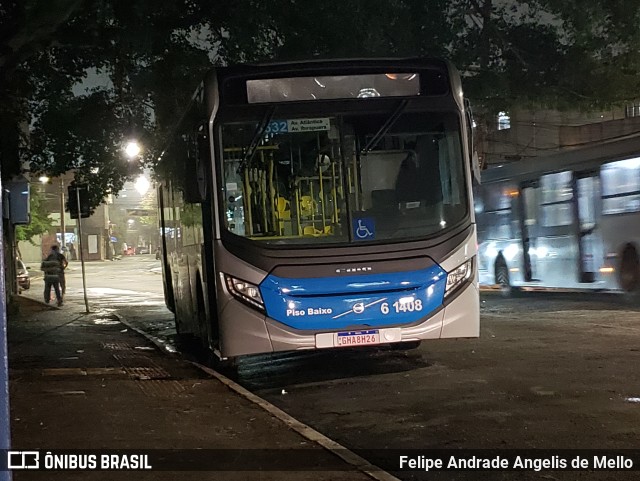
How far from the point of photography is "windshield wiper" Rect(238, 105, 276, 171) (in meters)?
9.35

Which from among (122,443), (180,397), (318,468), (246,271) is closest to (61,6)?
(246,271)

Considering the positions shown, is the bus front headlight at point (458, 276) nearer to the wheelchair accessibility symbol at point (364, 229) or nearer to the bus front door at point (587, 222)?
the wheelchair accessibility symbol at point (364, 229)

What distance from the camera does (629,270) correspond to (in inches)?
677

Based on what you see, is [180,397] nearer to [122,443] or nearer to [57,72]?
[122,443]

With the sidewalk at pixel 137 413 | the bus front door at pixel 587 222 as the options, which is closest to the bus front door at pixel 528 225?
the bus front door at pixel 587 222

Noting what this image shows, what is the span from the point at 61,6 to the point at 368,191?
5043 millimetres

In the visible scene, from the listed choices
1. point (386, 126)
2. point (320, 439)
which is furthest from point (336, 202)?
point (320, 439)

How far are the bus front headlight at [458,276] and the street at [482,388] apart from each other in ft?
3.52

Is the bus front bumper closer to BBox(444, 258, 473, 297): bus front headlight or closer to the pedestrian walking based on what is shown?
BBox(444, 258, 473, 297): bus front headlight

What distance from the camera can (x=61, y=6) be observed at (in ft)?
37.0

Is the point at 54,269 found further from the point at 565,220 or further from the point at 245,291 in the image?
the point at 245,291

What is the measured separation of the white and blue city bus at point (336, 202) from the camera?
9188 mm

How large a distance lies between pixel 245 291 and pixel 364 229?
4.78 ft

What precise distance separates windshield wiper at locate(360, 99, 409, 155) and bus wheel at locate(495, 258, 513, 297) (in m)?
13.1
